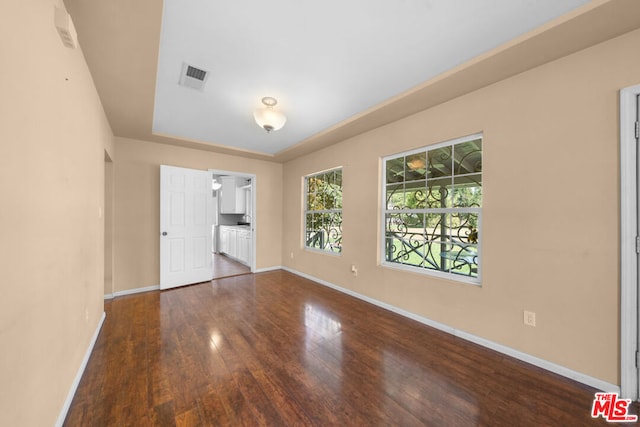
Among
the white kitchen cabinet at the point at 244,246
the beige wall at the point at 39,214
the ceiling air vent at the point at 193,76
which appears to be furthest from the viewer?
the white kitchen cabinet at the point at 244,246

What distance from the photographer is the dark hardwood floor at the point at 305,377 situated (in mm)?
1548

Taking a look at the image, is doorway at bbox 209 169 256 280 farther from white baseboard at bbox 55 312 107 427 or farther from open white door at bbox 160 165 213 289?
white baseboard at bbox 55 312 107 427

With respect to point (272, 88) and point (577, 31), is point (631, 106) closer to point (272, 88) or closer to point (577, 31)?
point (577, 31)

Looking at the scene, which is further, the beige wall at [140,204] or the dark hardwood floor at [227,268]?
the dark hardwood floor at [227,268]

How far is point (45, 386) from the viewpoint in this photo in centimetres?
129

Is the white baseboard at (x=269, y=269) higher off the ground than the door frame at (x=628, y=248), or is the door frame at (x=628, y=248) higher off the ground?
the door frame at (x=628, y=248)

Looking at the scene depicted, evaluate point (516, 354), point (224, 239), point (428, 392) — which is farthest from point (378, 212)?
point (224, 239)

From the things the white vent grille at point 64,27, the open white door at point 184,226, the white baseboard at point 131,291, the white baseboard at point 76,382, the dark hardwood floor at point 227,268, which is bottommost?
the dark hardwood floor at point 227,268

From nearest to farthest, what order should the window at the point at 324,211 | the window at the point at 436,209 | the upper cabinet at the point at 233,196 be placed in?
the window at the point at 436,209
the window at the point at 324,211
the upper cabinet at the point at 233,196

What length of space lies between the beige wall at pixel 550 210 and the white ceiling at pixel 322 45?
0.55 metres

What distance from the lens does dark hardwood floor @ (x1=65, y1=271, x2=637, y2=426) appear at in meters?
1.55

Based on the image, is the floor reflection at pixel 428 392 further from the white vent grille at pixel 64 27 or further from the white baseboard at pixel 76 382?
the white vent grille at pixel 64 27

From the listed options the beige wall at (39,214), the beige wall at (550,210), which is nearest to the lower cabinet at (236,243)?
the beige wall at (39,214)

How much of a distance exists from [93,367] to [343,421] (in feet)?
6.88
